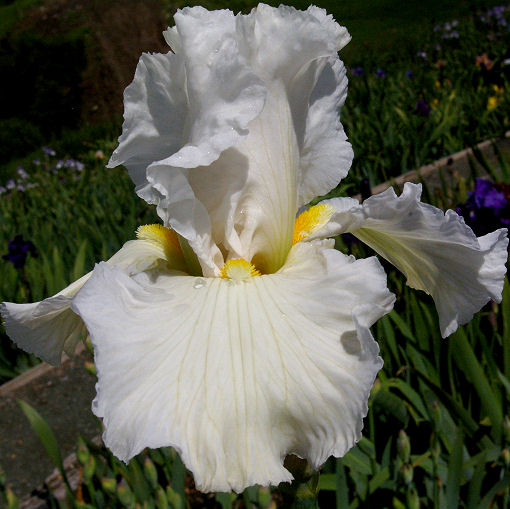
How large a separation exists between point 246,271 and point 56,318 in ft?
1.02

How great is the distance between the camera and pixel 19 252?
110 inches

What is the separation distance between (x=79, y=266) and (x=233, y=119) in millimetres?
1854

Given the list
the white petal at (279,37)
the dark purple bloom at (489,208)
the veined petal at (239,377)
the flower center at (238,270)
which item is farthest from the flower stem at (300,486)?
the dark purple bloom at (489,208)

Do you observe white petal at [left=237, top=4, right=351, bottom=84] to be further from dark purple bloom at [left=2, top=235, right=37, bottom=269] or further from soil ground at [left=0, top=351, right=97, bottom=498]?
dark purple bloom at [left=2, top=235, right=37, bottom=269]

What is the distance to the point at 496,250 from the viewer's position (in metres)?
0.74

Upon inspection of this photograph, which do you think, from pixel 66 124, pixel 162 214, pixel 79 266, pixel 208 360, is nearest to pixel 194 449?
pixel 208 360

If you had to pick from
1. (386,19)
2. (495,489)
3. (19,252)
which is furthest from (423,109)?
(495,489)

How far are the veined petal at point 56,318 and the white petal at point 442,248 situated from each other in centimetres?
32

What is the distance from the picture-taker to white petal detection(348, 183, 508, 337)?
715 millimetres

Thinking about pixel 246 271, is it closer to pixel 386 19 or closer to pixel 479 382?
pixel 479 382

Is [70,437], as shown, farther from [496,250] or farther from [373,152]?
[373,152]

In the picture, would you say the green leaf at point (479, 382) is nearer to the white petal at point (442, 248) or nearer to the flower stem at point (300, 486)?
the white petal at point (442, 248)

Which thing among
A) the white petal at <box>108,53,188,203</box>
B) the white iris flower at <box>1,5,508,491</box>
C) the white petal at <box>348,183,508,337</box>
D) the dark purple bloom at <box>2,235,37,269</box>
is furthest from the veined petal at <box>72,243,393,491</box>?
the dark purple bloom at <box>2,235,37,269</box>

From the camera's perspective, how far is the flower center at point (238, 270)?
2.45ft
